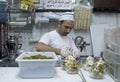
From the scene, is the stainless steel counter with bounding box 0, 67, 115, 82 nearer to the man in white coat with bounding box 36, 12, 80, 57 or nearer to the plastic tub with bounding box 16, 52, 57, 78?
the plastic tub with bounding box 16, 52, 57, 78

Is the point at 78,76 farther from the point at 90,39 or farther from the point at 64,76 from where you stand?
the point at 90,39

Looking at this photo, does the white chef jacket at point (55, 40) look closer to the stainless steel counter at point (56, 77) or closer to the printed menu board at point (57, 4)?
the printed menu board at point (57, 4)

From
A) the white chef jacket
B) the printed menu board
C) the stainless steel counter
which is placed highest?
the printed menu board

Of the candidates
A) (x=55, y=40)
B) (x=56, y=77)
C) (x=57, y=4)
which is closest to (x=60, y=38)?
(x=55, y=40)

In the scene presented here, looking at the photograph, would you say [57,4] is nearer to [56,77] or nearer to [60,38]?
[60,38]

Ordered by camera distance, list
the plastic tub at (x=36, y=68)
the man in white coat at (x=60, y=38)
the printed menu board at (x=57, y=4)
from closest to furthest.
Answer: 1. the plastic tub at (x=36, y=68)
2. the man in white coat at (x=60, y=38)
3. the printed menu board at (x=57, y=4)

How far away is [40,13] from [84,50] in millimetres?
730

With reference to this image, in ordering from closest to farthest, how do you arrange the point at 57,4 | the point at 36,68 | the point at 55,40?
the point at 36,68
the point at 55,40
the point at 57,4

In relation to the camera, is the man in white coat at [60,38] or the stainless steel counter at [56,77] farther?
the man in white coat at [60,38]

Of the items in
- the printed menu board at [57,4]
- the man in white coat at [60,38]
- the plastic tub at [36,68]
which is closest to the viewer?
the plastic tub at [36,68]

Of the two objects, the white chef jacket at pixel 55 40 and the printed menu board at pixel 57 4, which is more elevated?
the printed menu board at pixel 57 4

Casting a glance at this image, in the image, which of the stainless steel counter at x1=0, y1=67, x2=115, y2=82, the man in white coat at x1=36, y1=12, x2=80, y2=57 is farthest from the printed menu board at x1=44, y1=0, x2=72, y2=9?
the stainless steel counter at x1=0, y1=67, x2=115, y2=82

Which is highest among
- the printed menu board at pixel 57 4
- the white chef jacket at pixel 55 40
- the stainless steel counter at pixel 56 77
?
the printed menu board at pixel 57 4

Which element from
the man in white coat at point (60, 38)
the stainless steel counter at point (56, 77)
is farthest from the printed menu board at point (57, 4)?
the stainless steel counter at point (56, 77)
